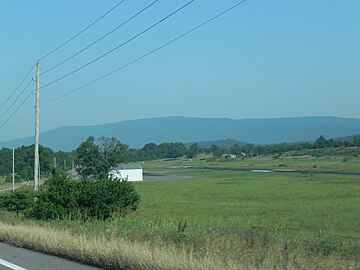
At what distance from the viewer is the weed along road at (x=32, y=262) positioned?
516 inches

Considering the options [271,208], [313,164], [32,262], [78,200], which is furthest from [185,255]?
[313,164]

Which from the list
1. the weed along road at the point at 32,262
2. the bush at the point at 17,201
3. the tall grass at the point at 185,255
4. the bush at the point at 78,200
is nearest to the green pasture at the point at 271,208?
the bush at the point at 78,200

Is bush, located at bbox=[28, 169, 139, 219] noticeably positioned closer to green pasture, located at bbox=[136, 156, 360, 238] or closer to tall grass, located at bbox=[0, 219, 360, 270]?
green pasture, located at bbox=[136, 156, 360, 238]

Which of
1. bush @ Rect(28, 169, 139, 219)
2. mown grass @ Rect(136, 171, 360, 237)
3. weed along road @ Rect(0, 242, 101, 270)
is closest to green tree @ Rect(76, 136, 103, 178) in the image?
mown grass @ Rect(136, 171, 360, 237)

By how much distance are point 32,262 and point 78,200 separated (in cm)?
1842

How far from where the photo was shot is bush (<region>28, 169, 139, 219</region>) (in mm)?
31347

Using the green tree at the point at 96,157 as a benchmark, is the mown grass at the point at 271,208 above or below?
below

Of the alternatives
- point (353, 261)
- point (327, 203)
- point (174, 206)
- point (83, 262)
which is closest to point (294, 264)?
point (353, 261)

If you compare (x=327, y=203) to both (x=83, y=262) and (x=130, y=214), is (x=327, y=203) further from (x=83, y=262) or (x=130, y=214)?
(x=83, y=262)

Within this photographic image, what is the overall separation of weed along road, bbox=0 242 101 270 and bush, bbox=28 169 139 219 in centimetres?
1414

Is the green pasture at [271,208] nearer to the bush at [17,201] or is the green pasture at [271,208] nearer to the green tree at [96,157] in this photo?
the bush at [17,201]

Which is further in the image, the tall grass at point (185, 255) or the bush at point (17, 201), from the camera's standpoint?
the bush at point (17, 201)

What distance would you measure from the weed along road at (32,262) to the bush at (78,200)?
46.4 ft

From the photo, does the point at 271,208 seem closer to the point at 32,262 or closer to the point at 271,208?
the point at 271,208
